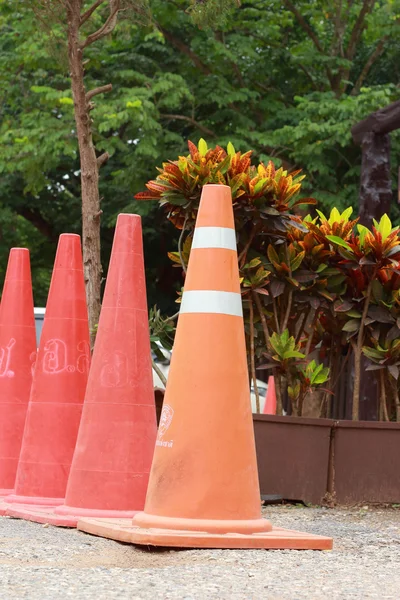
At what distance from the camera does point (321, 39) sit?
20000mm

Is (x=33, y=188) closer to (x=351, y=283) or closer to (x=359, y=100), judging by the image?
(x=359, y=100)

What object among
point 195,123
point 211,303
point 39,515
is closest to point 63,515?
point 39,515

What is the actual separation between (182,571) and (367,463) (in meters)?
3.30

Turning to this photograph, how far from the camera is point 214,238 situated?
5574 millimetres

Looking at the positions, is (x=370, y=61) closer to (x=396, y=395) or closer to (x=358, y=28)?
(x=358, y=28)

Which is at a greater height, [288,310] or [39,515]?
[288,310]

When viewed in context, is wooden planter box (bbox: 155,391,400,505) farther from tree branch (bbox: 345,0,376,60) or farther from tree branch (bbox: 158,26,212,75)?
tree branch (bbox: 345,0,376,60)

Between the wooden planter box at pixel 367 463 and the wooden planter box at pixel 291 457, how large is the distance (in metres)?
0.11

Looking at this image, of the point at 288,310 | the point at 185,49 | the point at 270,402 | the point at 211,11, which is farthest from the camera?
the point at 185,49

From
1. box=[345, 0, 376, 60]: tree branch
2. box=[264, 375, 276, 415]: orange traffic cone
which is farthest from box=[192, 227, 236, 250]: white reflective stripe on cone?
box=[345, 0, 376, 60]: tree branch

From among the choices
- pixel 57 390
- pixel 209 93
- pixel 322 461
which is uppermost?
pixel 209 93

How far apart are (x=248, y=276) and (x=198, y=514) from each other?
9.68 feet

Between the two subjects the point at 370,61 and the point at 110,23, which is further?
the point at 370,61

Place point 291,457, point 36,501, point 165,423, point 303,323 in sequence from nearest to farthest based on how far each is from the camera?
point 165,423 < point 36,501 < point 291,457 < point 303,323
